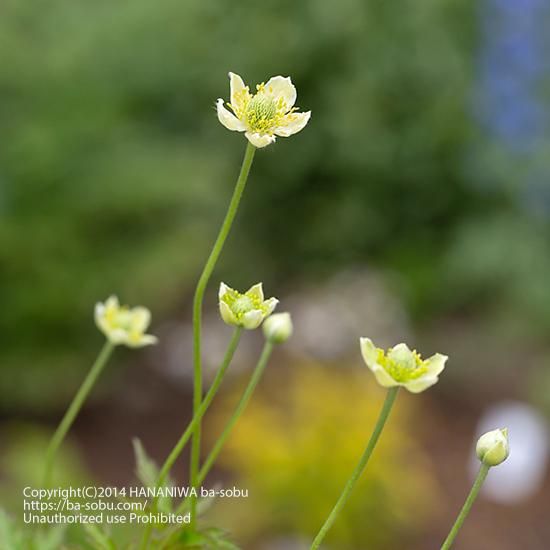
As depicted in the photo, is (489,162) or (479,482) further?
(489,162)

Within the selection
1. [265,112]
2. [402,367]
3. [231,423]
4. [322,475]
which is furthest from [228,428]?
[322,475]

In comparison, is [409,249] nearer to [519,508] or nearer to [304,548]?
[519,508]

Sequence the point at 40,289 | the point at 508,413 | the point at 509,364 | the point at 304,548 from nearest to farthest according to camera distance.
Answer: the point at 304,548 < the point at 40,289 < the point at 508,413 < the point at 509,364

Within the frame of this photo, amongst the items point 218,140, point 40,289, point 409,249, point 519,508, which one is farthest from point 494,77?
→ point 40,289

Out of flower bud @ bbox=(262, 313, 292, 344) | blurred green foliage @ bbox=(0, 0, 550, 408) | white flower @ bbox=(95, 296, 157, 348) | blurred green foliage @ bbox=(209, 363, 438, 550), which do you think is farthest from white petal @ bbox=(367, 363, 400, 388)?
blurred green foliage @ bbox=(0, 0, 550, 408)

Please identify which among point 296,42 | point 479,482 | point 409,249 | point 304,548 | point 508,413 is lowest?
point 479,482

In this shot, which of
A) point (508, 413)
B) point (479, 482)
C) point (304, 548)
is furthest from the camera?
point (508, 413)

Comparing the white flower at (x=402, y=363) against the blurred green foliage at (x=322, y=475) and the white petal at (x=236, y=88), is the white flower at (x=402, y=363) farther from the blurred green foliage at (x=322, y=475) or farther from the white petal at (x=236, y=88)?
the blurred green foliage at (x=322, y=475)
